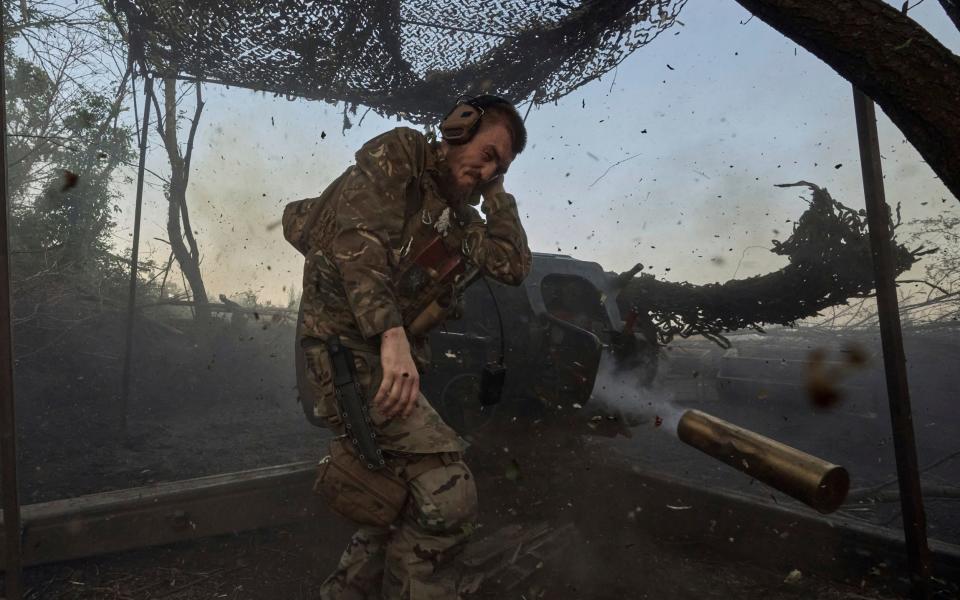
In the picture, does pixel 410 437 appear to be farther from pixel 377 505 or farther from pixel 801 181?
pixel 801 181

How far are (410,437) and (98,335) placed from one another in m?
7.86

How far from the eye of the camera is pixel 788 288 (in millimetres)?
4473

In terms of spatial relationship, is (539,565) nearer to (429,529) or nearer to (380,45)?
(429,529)

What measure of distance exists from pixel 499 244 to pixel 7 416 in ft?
7.11

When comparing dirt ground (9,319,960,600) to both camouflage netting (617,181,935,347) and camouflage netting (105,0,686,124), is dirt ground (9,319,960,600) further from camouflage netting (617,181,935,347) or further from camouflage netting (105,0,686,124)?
camouflage netting (105,0,686,124)

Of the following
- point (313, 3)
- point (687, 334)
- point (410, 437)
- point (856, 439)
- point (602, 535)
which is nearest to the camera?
point (410, 437)

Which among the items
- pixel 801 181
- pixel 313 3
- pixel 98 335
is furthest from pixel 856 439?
pixel 98 335

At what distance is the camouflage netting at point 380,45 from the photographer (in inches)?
149

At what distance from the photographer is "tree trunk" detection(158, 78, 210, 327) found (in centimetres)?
1109

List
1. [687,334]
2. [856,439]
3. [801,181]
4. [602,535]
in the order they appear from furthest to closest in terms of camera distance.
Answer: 1. [856,439]
2. [687,334]
3. [801,181]
4. [602,535]

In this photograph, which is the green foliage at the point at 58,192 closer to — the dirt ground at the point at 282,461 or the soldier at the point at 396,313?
the dirt ground at the point at 282,461

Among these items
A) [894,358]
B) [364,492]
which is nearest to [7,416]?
[364,492]

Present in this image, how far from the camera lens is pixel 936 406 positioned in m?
7.06

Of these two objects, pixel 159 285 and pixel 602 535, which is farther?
pixel 159 285
